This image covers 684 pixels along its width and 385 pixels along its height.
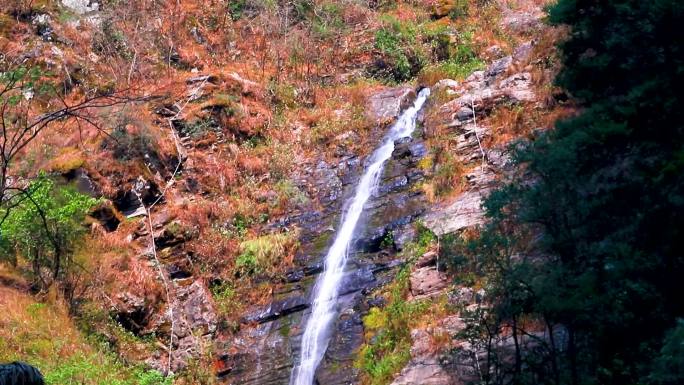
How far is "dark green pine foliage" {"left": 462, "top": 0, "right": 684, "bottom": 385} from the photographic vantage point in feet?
25.3

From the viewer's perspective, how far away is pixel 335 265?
1638cm

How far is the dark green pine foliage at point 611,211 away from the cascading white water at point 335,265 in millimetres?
5782

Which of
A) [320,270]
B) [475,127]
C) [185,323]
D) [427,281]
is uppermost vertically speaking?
[475,127]

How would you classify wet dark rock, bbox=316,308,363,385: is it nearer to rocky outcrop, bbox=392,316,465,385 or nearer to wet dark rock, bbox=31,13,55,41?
rocky outcrop, bbox=392,316,465,385

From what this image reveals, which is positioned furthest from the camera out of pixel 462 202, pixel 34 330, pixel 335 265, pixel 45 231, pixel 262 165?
pixel 262 165

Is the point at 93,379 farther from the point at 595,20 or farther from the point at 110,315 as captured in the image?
the point at 595,20

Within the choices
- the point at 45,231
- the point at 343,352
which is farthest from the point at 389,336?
the point at 45,231

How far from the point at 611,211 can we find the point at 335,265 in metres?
8.81

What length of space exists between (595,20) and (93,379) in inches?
421

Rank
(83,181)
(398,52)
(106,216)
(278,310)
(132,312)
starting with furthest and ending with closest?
1. (398,52)
2. (83,181)
3. (106,216)
4. (132,312)
5. (278,310)

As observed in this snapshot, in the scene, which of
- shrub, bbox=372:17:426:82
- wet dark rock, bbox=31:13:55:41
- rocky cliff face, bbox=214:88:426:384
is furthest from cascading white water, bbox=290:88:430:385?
wet dark rock, bbox=31:13:55:41

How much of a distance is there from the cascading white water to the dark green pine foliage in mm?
5782

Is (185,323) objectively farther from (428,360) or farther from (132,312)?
(428,360)

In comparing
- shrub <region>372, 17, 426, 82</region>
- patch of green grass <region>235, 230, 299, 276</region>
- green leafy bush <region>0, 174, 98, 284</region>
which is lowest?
green leafy bush <region>0, 174, 98, 284</region>
